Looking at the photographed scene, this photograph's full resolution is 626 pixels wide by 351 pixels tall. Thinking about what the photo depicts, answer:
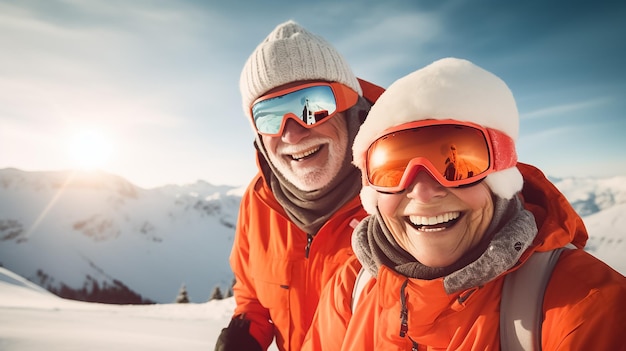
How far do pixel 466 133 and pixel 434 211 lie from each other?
33 centimetres

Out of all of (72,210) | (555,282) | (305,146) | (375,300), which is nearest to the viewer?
(555,282)

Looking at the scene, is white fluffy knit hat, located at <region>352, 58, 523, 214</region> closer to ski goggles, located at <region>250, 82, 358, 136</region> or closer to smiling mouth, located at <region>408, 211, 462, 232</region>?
smiling mouth, located at <region>408, 211, 462, 232</region>

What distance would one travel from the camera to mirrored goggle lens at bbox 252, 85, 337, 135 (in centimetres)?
236

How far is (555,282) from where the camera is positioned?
1086 millimetres

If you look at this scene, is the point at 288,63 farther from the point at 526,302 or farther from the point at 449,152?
the point at 526,302

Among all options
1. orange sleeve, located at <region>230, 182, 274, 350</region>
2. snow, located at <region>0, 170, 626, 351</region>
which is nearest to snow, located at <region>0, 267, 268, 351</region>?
orange sleeve, located at <region>230, 182, 274, 350</region>

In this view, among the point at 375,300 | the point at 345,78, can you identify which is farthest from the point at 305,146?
the point at 375,300

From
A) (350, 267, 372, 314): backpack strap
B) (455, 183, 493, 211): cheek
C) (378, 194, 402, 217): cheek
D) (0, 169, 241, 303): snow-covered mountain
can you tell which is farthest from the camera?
(0, 169, 241, 303): snow-covered mountain

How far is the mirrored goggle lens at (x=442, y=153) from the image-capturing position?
4.38 ft

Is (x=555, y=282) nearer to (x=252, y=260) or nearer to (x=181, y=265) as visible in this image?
(x=252, y=260)

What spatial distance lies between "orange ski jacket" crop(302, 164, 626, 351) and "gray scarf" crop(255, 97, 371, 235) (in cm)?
61

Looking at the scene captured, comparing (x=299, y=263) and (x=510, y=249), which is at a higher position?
(x=510, y=249)

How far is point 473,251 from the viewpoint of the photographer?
1.30 meters

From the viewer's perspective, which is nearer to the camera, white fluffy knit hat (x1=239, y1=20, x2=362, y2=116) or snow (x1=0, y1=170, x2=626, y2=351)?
white fluffy knit hat (x1=239, y1=20, x2=362, y2=116)
